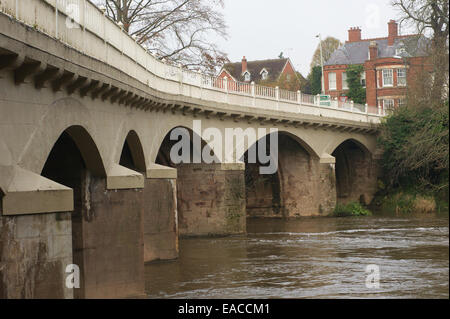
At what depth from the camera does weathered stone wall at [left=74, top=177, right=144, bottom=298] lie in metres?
15.1

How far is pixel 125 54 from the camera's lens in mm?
18016

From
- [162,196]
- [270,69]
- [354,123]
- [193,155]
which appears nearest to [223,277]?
[162,196]

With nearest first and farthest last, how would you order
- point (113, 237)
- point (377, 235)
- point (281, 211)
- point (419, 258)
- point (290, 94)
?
point (113, 237)
point (419, 258)
point (377, 235)
point (290, 94)
point (281, 211)

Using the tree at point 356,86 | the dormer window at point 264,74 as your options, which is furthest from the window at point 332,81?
the dormer window at point 264,74

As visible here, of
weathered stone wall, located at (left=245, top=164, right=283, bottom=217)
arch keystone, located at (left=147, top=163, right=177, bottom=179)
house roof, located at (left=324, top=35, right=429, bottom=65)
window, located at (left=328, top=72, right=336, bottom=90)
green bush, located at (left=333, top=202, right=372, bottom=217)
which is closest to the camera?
arch keystone, located at (left=147, top=163, right=177, bottom=179)

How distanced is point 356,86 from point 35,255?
169ft

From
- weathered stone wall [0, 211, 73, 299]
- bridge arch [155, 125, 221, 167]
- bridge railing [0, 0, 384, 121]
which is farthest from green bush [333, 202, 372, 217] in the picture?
weathered stone wall [0, 211, 73, 299]

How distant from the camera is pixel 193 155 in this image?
91.5 ft

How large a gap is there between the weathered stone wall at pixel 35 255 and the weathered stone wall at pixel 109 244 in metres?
3.30

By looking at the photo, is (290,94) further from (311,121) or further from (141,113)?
(141,113)

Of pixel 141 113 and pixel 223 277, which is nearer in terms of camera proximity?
pixel 223 277

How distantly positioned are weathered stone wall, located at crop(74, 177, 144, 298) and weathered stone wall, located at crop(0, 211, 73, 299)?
3.30 m

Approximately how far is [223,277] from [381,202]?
23.8 metres

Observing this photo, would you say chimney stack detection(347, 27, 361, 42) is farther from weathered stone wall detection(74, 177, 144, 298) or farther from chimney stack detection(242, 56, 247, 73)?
weathered stone wall detection(74, 177, 144, 298)
